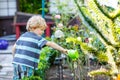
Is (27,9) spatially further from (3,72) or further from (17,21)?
(3,72)

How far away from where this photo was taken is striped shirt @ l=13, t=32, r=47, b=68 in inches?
209

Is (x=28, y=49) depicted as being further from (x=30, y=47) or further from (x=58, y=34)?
(x=58, y=34)

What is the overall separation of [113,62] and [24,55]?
2.27 metres

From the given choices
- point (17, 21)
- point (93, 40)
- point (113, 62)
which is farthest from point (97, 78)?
point (17, 21)

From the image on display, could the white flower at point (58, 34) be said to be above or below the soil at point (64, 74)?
above

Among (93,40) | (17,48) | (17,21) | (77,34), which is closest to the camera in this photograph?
(17,48)

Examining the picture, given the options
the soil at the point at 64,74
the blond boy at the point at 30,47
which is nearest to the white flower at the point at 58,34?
the soil at the point at 64,74

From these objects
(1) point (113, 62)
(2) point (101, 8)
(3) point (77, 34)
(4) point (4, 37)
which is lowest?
(4) point (4, 37)

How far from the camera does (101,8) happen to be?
309 cm

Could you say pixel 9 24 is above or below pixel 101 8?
below

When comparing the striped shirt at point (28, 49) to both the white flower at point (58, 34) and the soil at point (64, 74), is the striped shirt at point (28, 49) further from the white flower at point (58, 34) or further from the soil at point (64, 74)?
the white flower at point (58, 34)

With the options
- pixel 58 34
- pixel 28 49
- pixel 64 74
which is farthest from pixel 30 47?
pixel 58 34

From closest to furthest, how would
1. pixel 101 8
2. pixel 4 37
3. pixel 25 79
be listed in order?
pixel 101 8, pixel 25 79, pixel 4 37

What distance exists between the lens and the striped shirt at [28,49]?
531 centimetres
